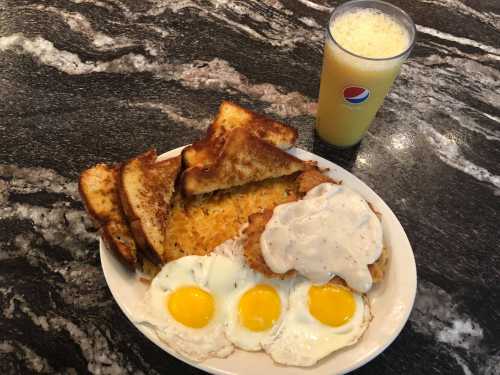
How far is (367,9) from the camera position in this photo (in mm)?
2016

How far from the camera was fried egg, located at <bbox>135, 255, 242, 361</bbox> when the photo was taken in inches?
65.1

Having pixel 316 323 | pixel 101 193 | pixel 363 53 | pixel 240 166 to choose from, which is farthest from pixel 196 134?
pixel 316 323

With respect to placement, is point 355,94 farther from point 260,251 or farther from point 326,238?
point 260,251

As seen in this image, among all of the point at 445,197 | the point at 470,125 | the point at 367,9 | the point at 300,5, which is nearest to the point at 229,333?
the point at 445,197

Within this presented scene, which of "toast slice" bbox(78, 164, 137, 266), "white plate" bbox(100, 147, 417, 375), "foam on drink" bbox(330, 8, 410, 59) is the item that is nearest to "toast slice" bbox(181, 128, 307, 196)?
"toast slice" bbox(78, 164, 137, 266)

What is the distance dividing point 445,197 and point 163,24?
1.88 metres

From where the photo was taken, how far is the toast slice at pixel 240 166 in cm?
191

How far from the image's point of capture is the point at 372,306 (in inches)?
70.6

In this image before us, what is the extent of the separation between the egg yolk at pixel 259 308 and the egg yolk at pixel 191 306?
0.12 metres

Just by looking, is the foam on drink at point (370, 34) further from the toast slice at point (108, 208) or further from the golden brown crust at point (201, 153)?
the toast slice at point (108, 208)

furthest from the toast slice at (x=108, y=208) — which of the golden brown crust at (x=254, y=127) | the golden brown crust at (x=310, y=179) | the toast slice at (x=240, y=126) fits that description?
the golden brown crust at (x=310, y=179)

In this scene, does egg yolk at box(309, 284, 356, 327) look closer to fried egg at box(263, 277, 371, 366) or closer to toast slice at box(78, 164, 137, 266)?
fried egg at box(263, 277, 371, 366)

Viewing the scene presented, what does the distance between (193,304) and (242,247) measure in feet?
0.93

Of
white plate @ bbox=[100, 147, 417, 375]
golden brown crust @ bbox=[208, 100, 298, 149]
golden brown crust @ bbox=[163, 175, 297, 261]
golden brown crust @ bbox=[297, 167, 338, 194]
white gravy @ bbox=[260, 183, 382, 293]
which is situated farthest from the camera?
golden brown crust @ bbox=[208, 100, 298, 149]
